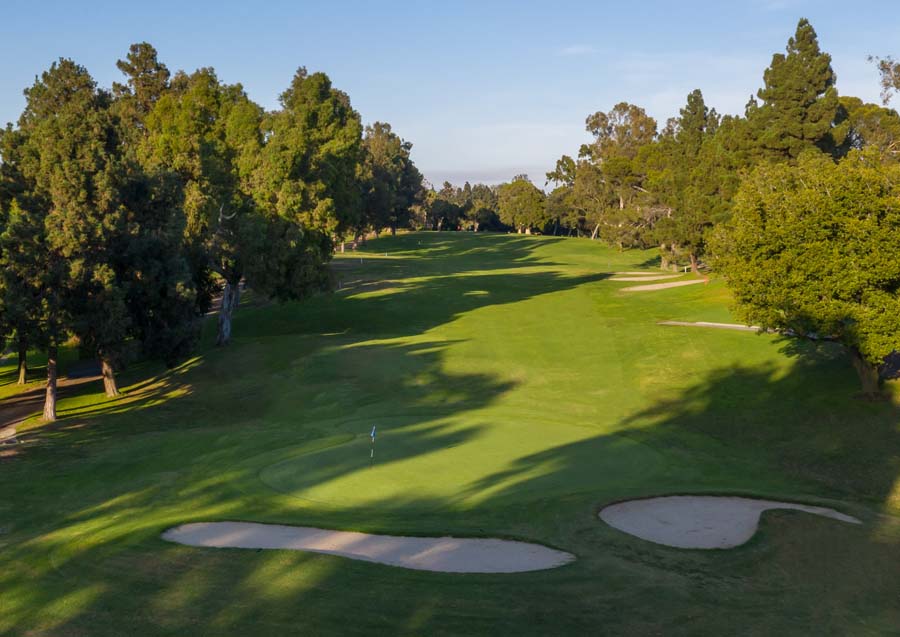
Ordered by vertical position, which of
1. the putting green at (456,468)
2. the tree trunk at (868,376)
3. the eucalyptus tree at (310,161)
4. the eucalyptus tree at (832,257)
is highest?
the eucalyptus tree at (310,161)

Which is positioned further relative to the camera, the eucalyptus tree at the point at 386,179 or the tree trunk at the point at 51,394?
the eucalyptus tree at the point at 386,179

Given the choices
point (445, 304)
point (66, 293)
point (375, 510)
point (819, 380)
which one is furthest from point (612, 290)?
point (375, 510)

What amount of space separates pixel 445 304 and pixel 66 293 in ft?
106

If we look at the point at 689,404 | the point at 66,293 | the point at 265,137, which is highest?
the point at 265,137

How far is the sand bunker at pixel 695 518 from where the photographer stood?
16.7m

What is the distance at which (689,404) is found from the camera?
101 ft

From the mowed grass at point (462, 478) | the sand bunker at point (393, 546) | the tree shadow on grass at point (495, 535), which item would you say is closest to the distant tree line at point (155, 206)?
the mowed grass at point (462, 478)

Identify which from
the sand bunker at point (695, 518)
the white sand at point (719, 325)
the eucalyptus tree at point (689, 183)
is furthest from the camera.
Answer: the eucalyptus tree at point (689, 183)

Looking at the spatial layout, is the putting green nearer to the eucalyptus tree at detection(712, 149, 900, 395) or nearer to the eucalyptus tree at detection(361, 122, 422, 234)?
the eucalyptus tree at detection(712, 149, 900, 395)

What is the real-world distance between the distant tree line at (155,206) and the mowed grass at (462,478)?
382cm

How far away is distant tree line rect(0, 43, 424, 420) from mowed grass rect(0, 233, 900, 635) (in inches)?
150

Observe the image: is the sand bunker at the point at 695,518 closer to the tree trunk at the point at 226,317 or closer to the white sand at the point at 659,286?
the tree trunk at the point at 226,317

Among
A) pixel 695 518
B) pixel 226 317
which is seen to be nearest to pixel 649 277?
pixel 226 317

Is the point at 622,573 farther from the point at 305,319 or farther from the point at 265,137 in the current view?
the point at 265,137
